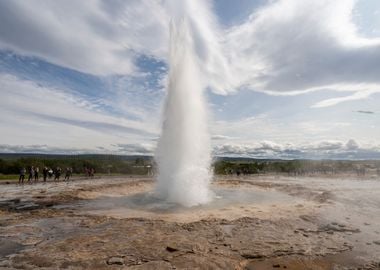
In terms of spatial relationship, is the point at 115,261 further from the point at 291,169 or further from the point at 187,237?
the point at 291,169

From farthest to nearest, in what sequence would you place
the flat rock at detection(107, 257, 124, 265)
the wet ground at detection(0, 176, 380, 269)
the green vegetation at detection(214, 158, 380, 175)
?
1. the green vegetation at detection(214, 158, 380, 175)
2. the wet ground at detection(0, 176, 380, 269)
3. the flat rock at detection(107, 257, 124, 265)

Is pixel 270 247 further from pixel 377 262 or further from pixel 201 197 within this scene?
pixel 201 197

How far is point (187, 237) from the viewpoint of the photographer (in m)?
9.38

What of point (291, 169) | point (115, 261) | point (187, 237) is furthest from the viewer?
point (291, 169)

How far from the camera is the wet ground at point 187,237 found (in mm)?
7418

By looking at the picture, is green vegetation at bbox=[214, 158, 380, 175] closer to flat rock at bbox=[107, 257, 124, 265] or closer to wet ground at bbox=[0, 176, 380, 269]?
wet ground at bbox=[0, 176, 380, 269]

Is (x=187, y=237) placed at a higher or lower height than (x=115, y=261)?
higher

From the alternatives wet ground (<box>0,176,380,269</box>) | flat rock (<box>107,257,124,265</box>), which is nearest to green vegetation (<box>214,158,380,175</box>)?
wet ground (<box>0,176,380,269</box>)

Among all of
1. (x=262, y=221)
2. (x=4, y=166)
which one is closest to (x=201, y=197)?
(x=262, y=221)

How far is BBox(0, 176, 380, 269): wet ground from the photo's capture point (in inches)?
292

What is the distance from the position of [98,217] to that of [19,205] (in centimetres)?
532

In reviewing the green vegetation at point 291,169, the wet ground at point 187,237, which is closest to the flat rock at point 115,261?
the wet ground at point 187,237

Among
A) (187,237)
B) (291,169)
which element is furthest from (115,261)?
(291,169)

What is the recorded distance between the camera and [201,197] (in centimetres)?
1723
